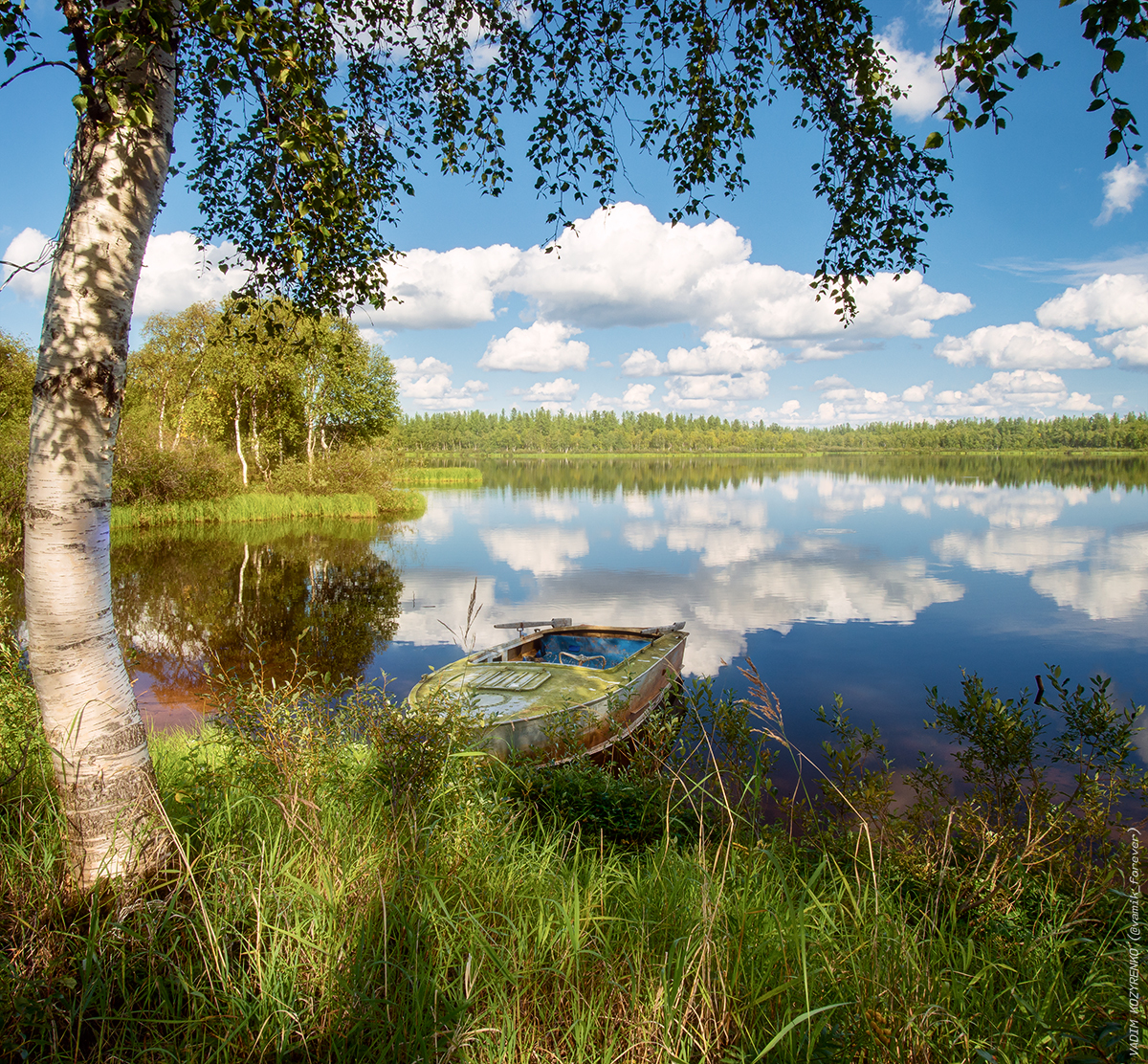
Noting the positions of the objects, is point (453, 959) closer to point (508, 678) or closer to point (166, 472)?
point (508, 678)

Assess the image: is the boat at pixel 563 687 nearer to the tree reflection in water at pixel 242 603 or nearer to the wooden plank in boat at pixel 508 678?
the wooden plank in boat at pixel 508 678

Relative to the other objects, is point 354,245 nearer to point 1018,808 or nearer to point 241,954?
point 241,954

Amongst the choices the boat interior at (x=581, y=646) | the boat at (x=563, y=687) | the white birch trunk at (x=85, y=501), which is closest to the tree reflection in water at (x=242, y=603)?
the boat at (x=563, y=687)

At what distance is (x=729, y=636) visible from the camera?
1688 cm

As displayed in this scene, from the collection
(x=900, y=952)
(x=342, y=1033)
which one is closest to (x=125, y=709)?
(x=342, y=1033)

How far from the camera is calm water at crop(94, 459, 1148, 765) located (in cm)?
1409

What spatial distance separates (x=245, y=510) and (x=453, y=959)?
35.6 meters

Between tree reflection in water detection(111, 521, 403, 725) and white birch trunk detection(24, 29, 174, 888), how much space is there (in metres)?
5.13

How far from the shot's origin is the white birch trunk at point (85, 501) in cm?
270

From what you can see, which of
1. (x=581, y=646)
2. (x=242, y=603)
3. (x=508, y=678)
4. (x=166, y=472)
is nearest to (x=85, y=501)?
(x=508, y=678)

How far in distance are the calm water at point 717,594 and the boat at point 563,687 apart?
1.51m

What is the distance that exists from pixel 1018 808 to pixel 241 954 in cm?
519

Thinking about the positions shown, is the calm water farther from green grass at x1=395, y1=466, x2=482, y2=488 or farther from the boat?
green grass at x1=395, y1=466, x2=482, y2=488

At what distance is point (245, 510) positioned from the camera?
112 feet
